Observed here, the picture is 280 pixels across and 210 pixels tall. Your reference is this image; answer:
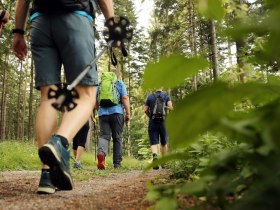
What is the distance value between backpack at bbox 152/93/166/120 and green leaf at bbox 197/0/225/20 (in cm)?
761

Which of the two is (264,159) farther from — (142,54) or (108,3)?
(142,54)

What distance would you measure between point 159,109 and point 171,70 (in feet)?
25.3

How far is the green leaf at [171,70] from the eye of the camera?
0.77 metres

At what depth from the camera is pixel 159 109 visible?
8492 millimetres

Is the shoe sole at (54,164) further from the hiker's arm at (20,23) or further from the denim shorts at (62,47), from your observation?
the hiker's arm at (20,23)

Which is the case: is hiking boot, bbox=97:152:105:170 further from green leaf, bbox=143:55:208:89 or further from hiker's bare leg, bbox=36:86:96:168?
green leaf, bbox=143:55:208:89

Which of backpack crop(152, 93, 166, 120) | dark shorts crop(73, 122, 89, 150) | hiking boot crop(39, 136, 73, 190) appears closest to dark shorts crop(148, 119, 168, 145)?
backpack crop(152, 93, 166, 120)

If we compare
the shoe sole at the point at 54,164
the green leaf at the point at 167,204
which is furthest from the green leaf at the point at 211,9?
the shoe sole at the point at 54,164

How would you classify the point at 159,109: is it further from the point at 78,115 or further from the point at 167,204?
the point at 167,204

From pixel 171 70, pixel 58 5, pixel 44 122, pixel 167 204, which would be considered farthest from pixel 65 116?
pixel 171 70

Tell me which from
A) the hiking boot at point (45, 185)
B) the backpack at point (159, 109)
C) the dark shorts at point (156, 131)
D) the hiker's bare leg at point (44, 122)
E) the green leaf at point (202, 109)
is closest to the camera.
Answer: the green leaf at point (202, 109)

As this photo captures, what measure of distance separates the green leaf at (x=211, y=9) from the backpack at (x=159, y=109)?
25.0ft

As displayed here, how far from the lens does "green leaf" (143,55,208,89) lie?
2.52 ft

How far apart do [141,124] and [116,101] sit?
128 feet
